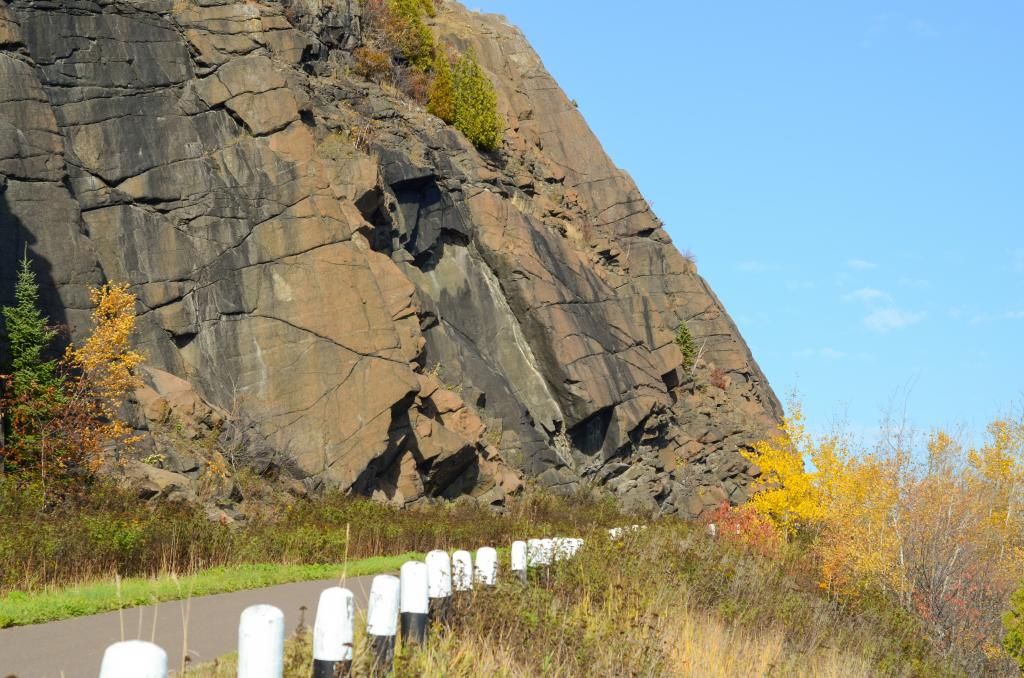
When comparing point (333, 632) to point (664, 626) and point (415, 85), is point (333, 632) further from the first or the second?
point (415, 85)

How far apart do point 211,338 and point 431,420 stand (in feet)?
23.3

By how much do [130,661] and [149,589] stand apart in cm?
935

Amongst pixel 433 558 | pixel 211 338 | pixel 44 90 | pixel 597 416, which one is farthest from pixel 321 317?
pixel 433 558

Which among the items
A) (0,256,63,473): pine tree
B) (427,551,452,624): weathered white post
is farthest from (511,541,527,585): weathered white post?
(0,256,63,473): pine tree

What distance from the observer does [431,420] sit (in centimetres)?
3052

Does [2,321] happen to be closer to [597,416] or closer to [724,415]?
[597,416]

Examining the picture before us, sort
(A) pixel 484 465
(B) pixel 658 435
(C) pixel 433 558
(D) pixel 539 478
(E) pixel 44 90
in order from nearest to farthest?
(C) pixel 433 558 < (E) pixel 44 90 < (A) pixel 484 465 < (D) pixel 539 478 < (B) pixel 658 435

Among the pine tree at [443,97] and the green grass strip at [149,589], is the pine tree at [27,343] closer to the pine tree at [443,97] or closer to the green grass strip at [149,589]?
the green grass strip at [149,589]

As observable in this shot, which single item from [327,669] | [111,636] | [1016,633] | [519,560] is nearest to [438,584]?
[519,560]

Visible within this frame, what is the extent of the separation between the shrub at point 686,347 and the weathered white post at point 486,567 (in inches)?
1789

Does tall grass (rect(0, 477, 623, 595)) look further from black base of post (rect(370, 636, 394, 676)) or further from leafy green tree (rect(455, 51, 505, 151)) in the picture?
leafy green tree (rect(455, 51, 505, 151))

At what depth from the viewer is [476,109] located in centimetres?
4672

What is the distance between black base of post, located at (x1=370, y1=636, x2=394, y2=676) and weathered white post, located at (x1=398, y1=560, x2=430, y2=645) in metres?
0.90

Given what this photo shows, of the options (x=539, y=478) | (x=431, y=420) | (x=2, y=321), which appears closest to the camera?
(x=2, y=321)
